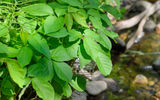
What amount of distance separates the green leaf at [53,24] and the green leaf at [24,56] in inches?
4.8

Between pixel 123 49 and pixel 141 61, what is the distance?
497 mm

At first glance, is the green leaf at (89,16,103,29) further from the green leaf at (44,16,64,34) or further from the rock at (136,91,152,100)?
the rock at (136,91,152,100)

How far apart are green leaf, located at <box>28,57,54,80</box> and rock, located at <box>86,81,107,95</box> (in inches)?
89.6

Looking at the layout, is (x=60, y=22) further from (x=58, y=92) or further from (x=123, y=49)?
(x=123, y=49)

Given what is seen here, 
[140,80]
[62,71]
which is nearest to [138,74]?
[140,80]

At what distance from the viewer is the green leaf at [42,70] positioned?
0.96m

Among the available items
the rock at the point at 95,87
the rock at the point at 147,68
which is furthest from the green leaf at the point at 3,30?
the rock at the point at 147,68

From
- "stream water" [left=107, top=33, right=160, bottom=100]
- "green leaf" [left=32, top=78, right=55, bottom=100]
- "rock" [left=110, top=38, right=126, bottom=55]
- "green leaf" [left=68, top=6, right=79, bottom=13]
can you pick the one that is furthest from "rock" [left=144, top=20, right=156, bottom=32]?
"green leaf" [left=32, top=78, right=55, bottom=100]

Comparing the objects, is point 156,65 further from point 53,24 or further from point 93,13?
point 53,24

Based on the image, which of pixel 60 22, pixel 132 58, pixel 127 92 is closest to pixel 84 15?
pixel 60 22

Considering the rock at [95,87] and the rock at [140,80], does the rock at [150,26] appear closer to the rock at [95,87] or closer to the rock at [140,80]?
the rock at [140,80]

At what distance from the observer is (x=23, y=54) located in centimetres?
95

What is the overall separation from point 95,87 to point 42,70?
2.43 meters

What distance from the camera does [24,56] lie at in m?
0.95
